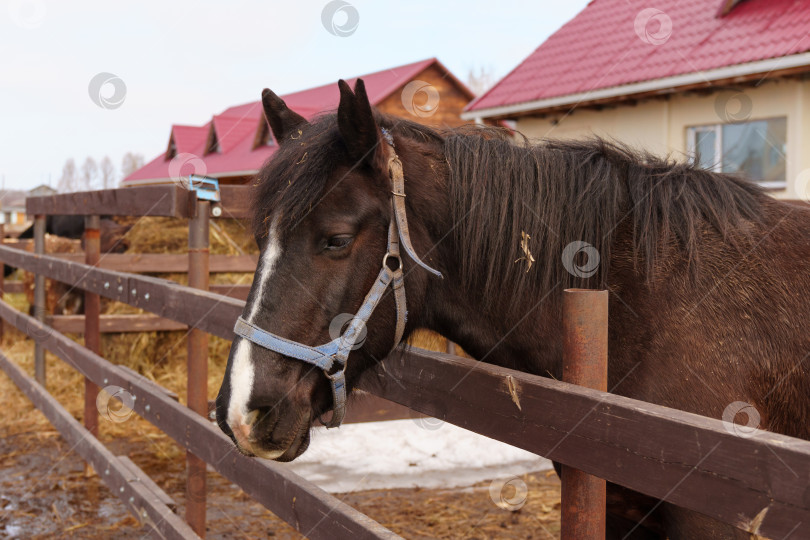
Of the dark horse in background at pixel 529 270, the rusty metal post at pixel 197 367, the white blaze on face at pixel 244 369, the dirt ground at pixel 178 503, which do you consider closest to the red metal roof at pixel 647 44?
the dirt ground at pixel 178 503

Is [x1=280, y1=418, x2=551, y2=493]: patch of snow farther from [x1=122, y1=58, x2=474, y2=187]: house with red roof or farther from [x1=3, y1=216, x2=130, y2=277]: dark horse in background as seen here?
[x1=122, y1=58, x2=474, y2=187]: house with red roof

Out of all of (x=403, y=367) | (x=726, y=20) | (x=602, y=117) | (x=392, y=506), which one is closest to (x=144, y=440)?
(x=392, y=506)

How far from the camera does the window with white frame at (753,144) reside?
8.59 metres

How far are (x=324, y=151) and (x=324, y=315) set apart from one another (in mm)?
476

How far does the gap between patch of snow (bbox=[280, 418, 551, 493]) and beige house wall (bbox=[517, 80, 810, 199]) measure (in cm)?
362

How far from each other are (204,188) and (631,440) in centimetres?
248

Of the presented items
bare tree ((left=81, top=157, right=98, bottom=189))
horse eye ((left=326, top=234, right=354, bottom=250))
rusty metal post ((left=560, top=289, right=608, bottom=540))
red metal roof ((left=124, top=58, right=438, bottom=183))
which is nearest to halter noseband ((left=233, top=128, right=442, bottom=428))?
horse eye ((left=326, top=234, right=354, bottom=250))

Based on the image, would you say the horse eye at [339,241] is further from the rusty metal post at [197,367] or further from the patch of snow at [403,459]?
the patch of snow at [403,459]

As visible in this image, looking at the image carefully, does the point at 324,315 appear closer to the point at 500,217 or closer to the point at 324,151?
the point at 324,151

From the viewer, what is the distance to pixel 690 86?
885 centimetres

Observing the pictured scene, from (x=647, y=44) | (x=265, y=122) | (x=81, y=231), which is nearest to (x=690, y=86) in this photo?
(x=647, y=44)

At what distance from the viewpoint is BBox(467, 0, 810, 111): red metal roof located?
8711 millimetres

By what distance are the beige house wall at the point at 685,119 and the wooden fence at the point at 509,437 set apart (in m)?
5.23

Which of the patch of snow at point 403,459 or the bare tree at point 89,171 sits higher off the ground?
the bare tree at point 89,171
